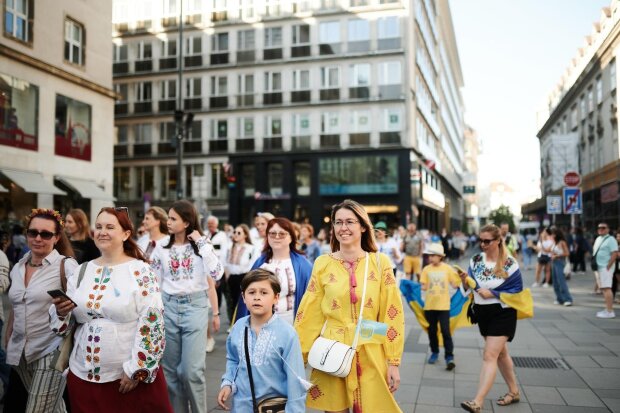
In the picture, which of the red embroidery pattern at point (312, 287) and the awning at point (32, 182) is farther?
the awning at point (32, 182)

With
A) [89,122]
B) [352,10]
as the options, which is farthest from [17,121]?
[352,10]

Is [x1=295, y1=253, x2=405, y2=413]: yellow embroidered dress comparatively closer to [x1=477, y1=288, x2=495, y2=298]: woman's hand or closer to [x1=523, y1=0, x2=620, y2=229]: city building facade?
[x1=477, y1=288, x2=495, y2=298]: woman's hand

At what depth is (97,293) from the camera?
344cm

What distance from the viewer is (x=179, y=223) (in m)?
5.04

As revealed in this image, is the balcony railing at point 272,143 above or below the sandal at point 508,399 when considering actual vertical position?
above

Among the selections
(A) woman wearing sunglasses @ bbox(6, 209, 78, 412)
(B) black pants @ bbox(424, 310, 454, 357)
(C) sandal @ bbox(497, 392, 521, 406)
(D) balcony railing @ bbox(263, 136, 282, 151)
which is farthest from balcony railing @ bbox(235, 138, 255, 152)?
(A) woman wearing sunglasses @ bbox(6, 209, 78, 412)

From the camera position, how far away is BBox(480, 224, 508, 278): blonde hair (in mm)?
5594

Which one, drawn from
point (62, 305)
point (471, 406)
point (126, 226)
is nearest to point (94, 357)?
point (62, 305)

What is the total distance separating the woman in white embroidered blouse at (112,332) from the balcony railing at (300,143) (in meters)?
34.2

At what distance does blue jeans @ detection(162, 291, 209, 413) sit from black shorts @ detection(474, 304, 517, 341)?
2.94m

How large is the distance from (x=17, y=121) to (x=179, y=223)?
16963 millimetres

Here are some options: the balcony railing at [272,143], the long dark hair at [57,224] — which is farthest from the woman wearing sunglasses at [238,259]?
the balcony railing at [272,143]

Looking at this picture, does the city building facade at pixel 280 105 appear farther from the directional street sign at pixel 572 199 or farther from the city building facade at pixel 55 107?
the directional street sign at pixel 572 199

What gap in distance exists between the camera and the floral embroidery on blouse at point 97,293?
11.2ft
